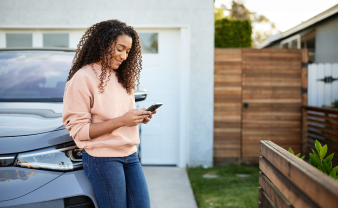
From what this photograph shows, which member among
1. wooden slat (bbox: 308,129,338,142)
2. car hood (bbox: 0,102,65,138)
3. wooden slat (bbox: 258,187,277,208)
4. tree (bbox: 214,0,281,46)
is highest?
tree (bbox: 214,0,281,46)

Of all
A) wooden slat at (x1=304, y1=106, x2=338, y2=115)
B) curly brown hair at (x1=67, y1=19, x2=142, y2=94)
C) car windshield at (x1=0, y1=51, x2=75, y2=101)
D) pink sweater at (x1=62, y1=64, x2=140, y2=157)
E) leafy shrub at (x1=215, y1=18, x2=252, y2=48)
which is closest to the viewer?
pink sweater at (x1=62, y1=64, x2=140, y2=157)

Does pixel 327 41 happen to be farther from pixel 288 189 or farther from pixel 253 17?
pixel 253 17

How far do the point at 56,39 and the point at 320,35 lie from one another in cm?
708

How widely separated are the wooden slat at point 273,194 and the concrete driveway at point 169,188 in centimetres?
172

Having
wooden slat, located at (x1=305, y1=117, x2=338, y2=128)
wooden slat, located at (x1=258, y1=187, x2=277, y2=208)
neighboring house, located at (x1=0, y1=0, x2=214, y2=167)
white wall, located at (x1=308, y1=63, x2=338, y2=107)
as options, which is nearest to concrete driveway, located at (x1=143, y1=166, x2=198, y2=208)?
neighboring house, located at (x1=0, y1=0, x2=214, y2=167)

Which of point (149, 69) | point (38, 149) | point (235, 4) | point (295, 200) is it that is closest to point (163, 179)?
point (149, 69)

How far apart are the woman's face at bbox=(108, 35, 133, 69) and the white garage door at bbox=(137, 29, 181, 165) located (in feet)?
11.2

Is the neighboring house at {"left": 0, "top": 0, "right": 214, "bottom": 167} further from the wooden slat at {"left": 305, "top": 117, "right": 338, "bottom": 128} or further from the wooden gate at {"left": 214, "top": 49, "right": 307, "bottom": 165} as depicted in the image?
the wooden slat at {"left": 305, "top": 117, "right": 338, "bottom": 128}

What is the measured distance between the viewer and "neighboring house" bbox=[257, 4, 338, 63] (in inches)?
303

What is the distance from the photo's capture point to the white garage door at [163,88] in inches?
204

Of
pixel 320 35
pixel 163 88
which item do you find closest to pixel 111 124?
pixel 163 88

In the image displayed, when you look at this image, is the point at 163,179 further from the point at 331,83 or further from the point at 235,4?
the point at 235,4

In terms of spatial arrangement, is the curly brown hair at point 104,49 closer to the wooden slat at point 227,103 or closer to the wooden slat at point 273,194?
the wooden slat at point 273,194

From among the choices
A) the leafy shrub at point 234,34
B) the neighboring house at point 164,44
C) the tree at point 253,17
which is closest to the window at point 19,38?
the neighboring house at point 164,44
